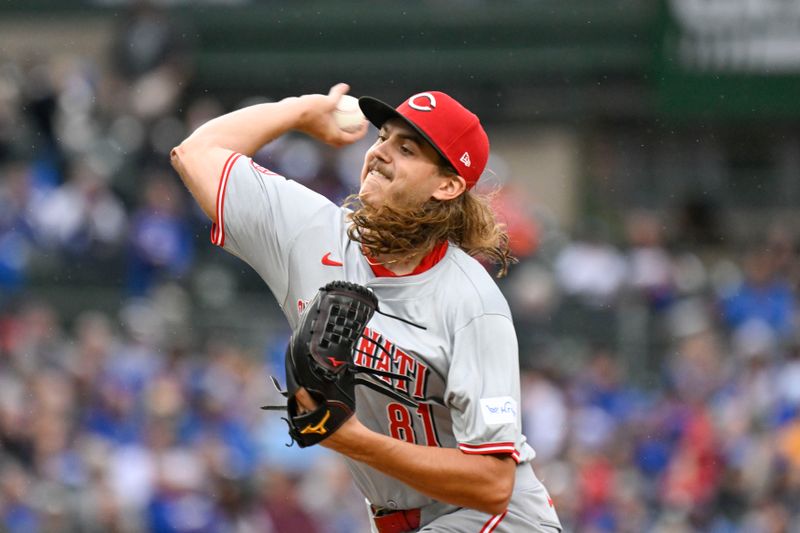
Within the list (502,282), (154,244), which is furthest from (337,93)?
(154,244)

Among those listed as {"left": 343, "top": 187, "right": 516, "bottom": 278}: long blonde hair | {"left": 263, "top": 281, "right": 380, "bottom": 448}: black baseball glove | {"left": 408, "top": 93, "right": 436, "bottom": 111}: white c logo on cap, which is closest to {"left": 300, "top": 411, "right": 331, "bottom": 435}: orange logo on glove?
{"left": 263, "top": 281, "right": 380, "bottom": 448}: black baseball glove

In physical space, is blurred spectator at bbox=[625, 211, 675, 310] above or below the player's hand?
below

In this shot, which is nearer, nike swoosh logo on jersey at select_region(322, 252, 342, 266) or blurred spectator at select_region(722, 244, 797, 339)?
nike swoosh logo on jersey at select_region(322, 252, 342, 266)

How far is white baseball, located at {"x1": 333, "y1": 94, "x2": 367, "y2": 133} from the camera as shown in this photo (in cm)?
446

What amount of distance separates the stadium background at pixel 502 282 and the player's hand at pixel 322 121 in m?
2.24

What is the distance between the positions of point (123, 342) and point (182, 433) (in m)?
1.16

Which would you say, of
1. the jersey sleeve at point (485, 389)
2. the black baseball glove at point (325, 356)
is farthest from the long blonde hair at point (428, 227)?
the black baseball glove at point (325, 356)

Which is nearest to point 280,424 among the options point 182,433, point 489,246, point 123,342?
point 182,433

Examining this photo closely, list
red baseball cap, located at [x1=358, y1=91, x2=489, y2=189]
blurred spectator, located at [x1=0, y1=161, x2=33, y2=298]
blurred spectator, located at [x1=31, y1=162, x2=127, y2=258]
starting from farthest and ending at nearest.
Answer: blurred spectator, located at [x1=31, y1=162, x2=127, y2=258] < blurred spectator, located at [x1=0, y1=161, x2=33, y2=298] < red baseball cap, located at [x1=358, y1=91, x2=489, y2=189]

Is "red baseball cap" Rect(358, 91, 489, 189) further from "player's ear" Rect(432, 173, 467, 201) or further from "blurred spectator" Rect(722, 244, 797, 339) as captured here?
"blurred spectator" Rect(722, 244, 797, 339)

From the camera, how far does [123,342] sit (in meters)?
11.1

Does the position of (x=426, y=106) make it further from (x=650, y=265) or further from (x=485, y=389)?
(x=650, y=265)

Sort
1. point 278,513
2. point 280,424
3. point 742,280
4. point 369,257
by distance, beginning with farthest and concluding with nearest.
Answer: point 742,280, point 280,424, point 278,513, point 369,257

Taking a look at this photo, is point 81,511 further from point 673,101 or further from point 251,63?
point 673,101
